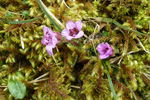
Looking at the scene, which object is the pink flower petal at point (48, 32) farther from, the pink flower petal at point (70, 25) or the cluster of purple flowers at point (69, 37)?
the pink flower petal at point (70, 25)

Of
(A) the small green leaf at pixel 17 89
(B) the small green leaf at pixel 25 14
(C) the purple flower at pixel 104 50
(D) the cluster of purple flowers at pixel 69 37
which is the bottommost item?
(A) the small green leaf at pixel 17 89

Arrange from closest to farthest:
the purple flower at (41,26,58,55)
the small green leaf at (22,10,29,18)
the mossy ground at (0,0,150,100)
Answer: the purple flower at (41,26,58,55)
the mossy ground at (0,0,150,100)
the small green leaf at (22,10,29,18)

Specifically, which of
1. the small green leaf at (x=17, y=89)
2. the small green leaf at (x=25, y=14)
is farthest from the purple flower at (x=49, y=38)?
the small green leaf at (x=17, y=89)

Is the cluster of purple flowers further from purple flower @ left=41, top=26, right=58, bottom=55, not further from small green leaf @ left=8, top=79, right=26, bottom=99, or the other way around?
small green leaf @ left=8, top=79, right=26, bottom=99

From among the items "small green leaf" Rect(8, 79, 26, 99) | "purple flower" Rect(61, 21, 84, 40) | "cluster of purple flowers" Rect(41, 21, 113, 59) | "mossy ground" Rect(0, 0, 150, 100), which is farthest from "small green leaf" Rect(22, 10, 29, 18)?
"small green leaf" Rect(8, 79, 26, 99)

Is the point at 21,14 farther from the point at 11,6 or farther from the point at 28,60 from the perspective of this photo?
the point at 28,60

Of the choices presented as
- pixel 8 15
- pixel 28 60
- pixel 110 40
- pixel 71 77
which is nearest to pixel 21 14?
pixel 8 15

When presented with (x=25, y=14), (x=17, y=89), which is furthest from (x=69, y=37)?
(x=17, y=89)
